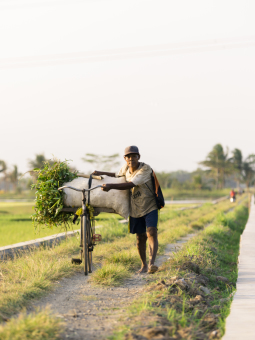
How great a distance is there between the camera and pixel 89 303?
5000 millimetres

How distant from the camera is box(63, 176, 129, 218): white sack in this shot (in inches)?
255

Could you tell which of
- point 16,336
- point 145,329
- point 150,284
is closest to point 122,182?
point 150,284

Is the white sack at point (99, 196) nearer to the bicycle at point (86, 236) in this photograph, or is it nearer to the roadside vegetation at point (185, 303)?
the bicycle at point (86, 236)

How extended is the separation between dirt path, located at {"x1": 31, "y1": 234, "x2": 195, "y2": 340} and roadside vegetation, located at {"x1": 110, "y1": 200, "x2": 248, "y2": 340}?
167mm

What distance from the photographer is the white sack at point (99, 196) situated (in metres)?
6.48

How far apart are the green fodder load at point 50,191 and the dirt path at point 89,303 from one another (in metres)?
0.94

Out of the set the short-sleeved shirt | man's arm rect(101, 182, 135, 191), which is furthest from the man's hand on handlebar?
the short-sleeved shirt

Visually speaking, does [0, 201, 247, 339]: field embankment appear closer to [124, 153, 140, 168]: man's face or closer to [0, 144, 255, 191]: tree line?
[124, 153, 140, 168]: man's face

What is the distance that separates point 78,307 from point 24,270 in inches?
55.4

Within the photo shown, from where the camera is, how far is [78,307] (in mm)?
4828

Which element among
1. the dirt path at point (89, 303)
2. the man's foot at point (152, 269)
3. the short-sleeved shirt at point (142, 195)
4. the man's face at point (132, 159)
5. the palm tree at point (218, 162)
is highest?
the palm tree at point (218, 162)

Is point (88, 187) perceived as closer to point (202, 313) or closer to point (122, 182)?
point (122, 182)

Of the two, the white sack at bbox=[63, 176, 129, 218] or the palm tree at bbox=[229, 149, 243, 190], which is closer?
the white sack at bbox=[63, 176, 129, 218]

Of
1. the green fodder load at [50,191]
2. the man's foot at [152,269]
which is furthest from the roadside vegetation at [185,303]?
the green fodder load at [50,191]
